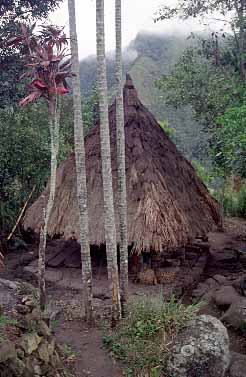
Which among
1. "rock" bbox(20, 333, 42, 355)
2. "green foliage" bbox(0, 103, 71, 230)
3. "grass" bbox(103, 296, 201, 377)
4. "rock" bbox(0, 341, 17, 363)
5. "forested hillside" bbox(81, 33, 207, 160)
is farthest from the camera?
"forested hillside" bbox(81, 33, 207, 160)

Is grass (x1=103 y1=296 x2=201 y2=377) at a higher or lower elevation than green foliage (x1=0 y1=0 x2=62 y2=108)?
lower

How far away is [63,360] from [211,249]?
6.34 meters

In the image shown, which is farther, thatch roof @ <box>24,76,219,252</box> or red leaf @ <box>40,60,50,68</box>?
thatch roof @ <box>24,76,219,252</box>

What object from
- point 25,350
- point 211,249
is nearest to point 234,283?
point 211,249

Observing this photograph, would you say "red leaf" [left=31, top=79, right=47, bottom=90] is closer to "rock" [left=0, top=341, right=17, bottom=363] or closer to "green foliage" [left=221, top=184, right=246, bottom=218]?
"rock" [left=0, top=341, right=17, bottom=363]

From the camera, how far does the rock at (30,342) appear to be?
440 cm

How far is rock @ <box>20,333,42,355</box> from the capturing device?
440 centimetres

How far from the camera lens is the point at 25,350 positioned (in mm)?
4375

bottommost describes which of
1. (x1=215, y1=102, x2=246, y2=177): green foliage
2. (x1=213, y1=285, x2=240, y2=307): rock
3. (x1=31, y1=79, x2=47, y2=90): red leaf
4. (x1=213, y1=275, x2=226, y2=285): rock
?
(x1=213, y1=275, x2=226, y2=285): rock

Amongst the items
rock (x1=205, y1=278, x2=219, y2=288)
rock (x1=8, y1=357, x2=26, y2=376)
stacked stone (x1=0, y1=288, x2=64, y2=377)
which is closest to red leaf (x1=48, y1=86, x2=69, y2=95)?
stacked stone (x1=0, y1=288, x2=64, y2=377)

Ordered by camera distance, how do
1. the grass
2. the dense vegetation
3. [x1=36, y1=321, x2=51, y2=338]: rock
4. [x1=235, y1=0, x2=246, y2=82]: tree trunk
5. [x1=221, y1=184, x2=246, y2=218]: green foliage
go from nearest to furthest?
1. [x1=36, y1=321, x2=51, y2=338]: rock
2. the grass
3. the dense vegetation
4. [x1=235, y1=0, x2=246, y2=82]: tree trunk
5. [x1=221, y1=184, x2=246, y2=218]: green foliage

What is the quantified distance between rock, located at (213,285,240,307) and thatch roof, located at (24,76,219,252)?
1.03m

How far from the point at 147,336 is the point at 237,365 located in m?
1.10

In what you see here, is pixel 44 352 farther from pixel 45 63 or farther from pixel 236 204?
pixel 236 204
